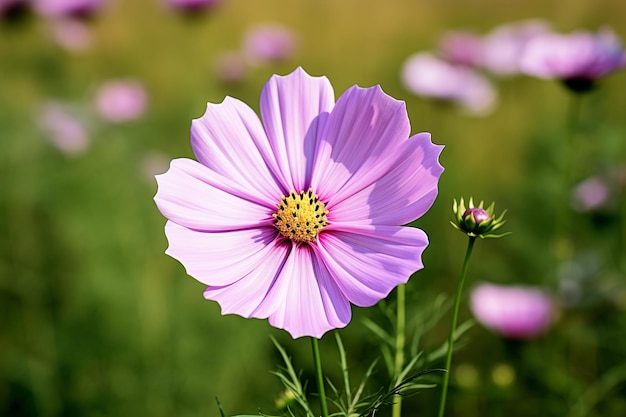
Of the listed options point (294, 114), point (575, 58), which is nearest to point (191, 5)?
point (575, 58)

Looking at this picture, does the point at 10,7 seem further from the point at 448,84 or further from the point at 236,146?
the point at 236,146

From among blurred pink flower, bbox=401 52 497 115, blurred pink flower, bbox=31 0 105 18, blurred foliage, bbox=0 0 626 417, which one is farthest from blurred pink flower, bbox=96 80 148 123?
blurred pink flower, bbox=401 52 497 115

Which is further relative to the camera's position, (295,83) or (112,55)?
(112,55)

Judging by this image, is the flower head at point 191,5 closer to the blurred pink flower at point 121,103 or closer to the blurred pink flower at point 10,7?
the blurred pink flower at point 121,103

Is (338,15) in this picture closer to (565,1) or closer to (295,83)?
(565,1)

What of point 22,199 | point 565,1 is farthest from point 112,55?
point 565,1

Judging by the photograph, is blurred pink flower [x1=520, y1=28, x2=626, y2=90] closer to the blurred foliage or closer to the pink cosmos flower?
the blurred foliage

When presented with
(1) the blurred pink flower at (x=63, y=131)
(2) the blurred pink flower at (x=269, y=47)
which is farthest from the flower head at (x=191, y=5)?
(1) the blurred pink flower at (x=63, y=131)
